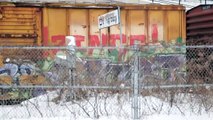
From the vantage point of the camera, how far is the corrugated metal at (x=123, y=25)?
9547 millimetres

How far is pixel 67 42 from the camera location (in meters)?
8.89

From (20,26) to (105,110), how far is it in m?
3.43

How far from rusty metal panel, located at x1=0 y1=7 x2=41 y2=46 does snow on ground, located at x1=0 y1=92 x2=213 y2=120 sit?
210 cm

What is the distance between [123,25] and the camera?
10.1 m


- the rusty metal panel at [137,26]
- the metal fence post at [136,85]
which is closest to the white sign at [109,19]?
the rusty metal panel at [137,26]

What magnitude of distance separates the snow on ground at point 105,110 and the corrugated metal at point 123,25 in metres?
2.32

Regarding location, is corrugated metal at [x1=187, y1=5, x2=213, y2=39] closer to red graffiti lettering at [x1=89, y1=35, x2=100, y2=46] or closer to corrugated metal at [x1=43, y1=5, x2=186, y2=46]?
corrugated metal at [x1=43, y1=5, x2=186, y2=46]

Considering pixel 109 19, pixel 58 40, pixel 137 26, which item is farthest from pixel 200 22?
pixel 58 40

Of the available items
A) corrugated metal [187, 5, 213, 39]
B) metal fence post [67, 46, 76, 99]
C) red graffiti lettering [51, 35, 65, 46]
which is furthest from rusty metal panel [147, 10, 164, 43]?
metal fence post [67, 46, 76, 99]

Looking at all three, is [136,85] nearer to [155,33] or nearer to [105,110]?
[105,110]

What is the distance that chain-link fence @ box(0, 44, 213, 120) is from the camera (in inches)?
Answer: 285

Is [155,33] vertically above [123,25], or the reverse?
[123,25]

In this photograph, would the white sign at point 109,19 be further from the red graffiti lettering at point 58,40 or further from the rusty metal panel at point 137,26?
the rusty metal panel at point 137,26

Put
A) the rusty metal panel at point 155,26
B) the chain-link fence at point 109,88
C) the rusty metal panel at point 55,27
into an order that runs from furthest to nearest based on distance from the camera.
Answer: the rusty metal panel at point 155,26
the rusty metal panel at point 55,27
the chain-link fence at point 109,88
